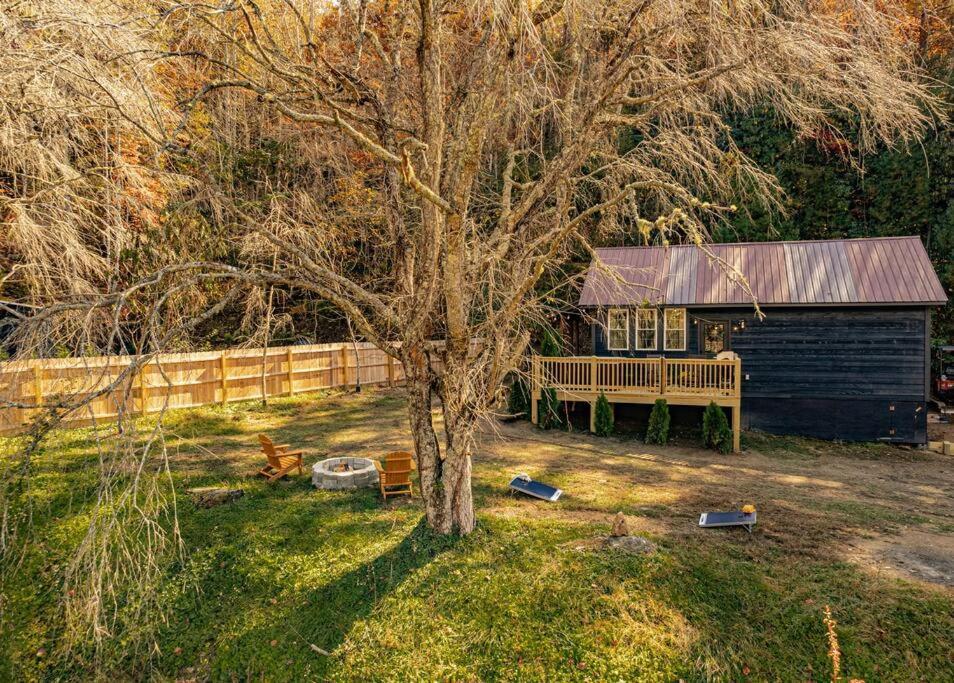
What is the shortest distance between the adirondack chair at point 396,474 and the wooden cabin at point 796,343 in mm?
4857

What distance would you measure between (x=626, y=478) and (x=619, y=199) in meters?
6.11

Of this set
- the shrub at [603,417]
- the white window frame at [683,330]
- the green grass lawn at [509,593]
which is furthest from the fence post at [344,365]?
the white window frame at [683,330]

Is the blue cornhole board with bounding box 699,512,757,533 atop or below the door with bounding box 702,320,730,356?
below

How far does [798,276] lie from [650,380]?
4.93m

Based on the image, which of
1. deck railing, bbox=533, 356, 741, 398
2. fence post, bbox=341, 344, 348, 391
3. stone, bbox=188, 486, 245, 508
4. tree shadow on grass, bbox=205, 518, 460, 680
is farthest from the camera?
fence post, bbox=341, 344, 348, 391

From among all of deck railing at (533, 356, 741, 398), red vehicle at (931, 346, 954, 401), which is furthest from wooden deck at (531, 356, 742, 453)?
red vehicle at (931, 346, 954, 401)

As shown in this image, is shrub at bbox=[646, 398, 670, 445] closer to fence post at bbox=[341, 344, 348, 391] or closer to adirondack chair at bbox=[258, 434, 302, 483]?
adirondack chair at bbox=[258, 434, 302, 483]

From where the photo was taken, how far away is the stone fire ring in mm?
9398

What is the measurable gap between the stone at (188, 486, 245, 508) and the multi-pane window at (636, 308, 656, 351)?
35.5 ft

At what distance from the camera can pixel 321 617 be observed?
630 centimetres

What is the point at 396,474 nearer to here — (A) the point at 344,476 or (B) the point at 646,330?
(A) the point at 344,476

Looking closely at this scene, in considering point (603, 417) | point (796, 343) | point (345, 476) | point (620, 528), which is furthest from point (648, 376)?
point (345, 476)

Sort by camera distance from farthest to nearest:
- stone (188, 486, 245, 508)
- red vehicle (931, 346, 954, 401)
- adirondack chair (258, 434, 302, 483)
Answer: red vehicle (931, 346, 954, 401), adirondack chair (258, 434, 302, 483), stone (188, 486, 245, 508)

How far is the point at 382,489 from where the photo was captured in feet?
28.8
